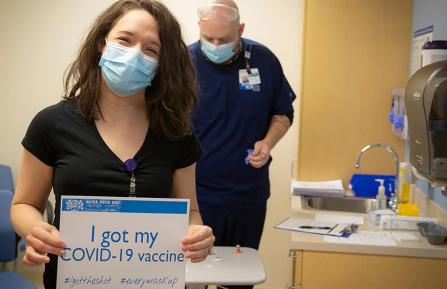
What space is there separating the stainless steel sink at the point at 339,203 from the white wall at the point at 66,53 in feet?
2.94

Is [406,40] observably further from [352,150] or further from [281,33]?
[281,33]

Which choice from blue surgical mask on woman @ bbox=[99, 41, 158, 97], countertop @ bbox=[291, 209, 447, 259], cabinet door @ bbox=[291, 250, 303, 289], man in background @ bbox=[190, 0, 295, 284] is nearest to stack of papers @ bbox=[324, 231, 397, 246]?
countertop @ bbox=[291, 209, 447, 259]

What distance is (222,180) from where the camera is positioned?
2652 mm

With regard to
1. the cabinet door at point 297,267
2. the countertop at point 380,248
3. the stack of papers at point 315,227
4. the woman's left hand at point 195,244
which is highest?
the woman's left hand at point 195,244

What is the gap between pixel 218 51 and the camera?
8.65 feet

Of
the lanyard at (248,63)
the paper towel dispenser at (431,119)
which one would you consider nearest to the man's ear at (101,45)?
the paper towel dispenser at (431,119)

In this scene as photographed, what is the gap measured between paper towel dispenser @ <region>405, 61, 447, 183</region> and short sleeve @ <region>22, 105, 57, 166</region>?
1.25 m

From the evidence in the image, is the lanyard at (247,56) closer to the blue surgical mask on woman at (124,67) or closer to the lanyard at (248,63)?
the lanyard at (248,63)

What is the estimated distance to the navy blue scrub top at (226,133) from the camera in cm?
265

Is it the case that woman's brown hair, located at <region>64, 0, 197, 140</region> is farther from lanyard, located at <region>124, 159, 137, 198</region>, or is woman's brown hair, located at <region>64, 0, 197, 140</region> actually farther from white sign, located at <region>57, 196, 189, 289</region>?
white sign, located at <region>57, 196, 189, 289</region>

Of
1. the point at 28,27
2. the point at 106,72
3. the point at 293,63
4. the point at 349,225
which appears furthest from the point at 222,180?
the point at 28,27

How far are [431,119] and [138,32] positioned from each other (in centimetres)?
107

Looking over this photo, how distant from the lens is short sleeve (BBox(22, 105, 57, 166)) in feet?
4.29

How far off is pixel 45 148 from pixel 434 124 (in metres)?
1.28
